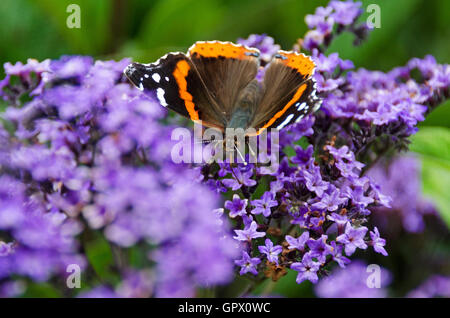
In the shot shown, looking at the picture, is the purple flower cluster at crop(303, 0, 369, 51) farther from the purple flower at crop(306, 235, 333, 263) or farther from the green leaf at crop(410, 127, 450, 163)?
the purple flower at crop(306, 235, 333, 263)

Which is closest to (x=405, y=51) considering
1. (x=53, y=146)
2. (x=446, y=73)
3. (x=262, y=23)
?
(x=262, y=23)

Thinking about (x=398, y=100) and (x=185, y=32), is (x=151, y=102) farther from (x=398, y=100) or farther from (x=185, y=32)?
(x=185, y=32)

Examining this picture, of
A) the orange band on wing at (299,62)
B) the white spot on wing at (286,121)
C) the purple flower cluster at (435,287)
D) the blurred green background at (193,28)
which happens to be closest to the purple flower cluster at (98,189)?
the white spot on wing at (286,121)

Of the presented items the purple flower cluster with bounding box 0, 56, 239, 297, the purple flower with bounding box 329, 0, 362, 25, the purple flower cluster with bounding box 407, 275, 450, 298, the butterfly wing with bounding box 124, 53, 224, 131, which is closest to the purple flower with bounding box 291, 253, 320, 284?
the purple flower cluster with bounding box 0, 56, 239, 297

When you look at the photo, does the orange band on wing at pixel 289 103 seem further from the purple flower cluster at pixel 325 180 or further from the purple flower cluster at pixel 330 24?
the purple flower cluster at pixel 330 24

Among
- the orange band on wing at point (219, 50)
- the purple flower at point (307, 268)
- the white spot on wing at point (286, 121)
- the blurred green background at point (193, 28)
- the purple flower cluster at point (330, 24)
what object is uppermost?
the blurred green background at point (193, 28)

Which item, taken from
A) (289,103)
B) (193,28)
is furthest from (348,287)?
(193,28)

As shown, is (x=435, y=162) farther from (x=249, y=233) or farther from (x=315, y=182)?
(x=249, y=233)
